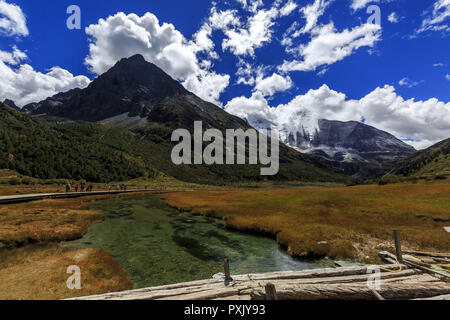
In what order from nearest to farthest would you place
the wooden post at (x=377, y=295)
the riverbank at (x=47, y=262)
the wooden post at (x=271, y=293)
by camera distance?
the wooden post at (x=271, y=293) → the wooden post at (x=377, y=295) → the riverbank at (x=47, y=262)

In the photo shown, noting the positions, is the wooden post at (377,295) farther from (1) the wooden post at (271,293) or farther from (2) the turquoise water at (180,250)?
(2) the turquoise water at (180,250)

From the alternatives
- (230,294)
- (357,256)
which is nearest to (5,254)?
(230,294)

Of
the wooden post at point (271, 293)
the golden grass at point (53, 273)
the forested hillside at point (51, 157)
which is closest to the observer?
the wooden post at point (271, 293)

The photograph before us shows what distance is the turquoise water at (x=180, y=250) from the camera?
53.3 ft

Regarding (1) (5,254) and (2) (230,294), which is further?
(1) (5,254)

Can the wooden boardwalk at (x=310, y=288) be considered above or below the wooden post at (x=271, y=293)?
below

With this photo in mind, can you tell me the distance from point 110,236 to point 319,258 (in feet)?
76.2

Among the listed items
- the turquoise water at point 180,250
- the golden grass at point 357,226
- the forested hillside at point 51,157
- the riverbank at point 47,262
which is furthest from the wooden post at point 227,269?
the forested hillside at point 51,157

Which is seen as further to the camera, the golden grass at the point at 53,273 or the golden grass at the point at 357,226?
the golden grass at the point at 357,226

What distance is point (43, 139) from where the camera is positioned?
13525 centimetres

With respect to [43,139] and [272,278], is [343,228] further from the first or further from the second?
[43,139]

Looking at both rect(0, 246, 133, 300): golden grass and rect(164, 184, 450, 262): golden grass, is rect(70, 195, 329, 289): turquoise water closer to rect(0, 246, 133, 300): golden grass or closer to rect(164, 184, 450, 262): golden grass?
rect(0, 246, 133, 300): golden grass

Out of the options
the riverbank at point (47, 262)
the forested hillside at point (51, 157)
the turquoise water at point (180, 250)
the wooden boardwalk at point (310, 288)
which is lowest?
the turquoise water at point (180, 250)

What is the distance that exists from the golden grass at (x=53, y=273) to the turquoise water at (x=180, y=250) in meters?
1.29
